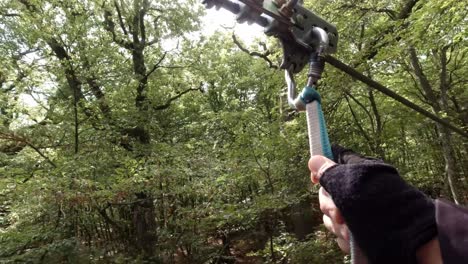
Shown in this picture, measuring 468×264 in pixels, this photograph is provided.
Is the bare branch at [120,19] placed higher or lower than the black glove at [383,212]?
higher

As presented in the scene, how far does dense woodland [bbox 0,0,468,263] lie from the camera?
5.13 meters

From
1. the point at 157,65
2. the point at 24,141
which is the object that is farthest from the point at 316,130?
the point at 157,65

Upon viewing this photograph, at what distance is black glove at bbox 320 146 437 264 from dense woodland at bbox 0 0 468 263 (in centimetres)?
341

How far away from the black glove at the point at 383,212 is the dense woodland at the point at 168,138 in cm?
341

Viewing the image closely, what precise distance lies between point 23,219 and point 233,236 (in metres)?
3.91

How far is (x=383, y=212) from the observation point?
50 centimetres

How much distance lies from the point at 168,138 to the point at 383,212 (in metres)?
9.53

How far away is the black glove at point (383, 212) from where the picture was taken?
1.58ft

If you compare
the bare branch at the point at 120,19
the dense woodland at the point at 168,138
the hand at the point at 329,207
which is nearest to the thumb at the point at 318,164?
the hand at the point at 329,207

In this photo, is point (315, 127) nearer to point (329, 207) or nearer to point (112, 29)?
point (329, 207)

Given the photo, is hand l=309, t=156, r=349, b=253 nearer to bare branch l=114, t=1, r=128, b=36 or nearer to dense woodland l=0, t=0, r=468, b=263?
dense woodland l=0, t=0, r=468, b=263

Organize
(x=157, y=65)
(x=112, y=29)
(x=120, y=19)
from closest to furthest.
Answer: (x=112, y=29)
(x=120, y=19)
(x=157, y=65)

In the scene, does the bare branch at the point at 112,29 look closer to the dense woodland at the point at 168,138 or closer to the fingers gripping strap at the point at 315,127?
the dense woodland at the point at 168,138

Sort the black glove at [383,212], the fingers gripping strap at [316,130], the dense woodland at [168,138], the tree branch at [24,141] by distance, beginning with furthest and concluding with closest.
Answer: the tree branch at [24,141] → the dense woodland at [168,138] → the fingers gripping strap at [316,130] → the black glove at [383,212]
